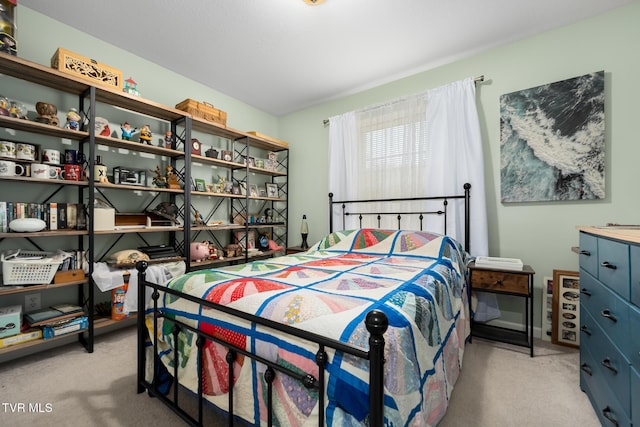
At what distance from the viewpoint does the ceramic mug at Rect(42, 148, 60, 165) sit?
202cm

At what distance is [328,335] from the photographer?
0.88m

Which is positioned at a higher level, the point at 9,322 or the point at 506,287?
the point at 506,287

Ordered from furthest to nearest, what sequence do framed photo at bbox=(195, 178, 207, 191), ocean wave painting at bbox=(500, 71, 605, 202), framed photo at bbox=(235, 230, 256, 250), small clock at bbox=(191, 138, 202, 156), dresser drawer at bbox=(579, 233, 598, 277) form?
1. framed photo at bbox=(235, 230, 256, 250)
2. framed photo at bbox=(195, 178, 207, 191)
3. small clock at bbox=(191, 138, 202, 156)
4. ocean wave painting at bbox=(500, 71, 605, 202)
5. dresser drawer at bbox=(579, 233, 598, 277)

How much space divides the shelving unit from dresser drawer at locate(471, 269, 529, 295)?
8.03 ft

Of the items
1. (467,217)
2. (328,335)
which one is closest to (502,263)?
(467,217)

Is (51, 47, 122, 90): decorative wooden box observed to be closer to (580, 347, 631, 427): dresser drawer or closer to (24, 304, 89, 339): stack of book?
(24, 304, 89, 339): stack of book

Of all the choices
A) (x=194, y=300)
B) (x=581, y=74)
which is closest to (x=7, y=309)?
(x=194, y=300)

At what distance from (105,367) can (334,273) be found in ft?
5.71

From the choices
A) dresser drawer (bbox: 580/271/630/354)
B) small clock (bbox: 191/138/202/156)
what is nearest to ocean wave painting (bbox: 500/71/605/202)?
dresser drawer (bbox: 580/271/630/354)

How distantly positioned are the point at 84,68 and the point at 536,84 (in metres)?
3.74

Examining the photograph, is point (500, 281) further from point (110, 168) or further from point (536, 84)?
point (110, 168)

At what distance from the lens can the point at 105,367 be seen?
6.17ft

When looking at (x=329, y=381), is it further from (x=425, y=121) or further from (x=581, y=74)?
(x=581, y=74)

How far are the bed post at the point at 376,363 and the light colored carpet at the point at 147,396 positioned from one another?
927 mm
